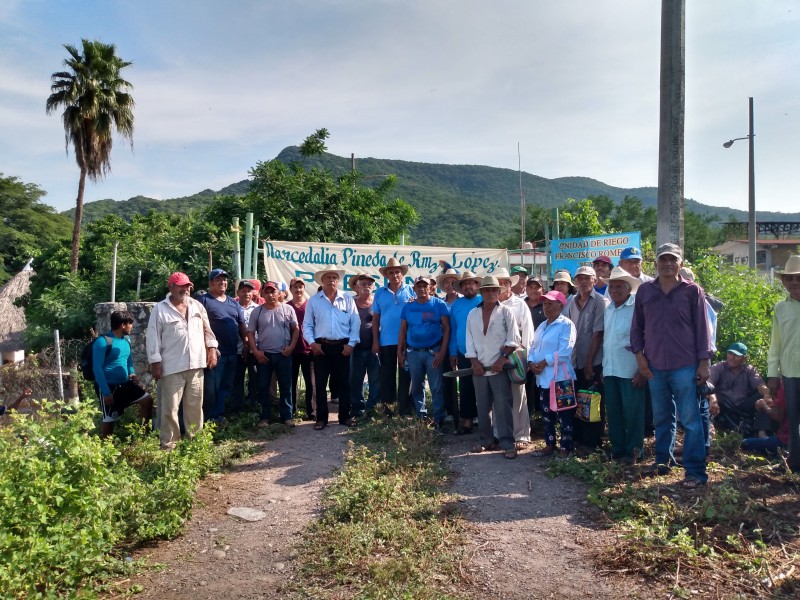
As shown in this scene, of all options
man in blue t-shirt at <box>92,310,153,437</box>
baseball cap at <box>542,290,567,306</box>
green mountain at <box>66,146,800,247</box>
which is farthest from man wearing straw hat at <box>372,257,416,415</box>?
green mountain at <box>66,146,800,247</box>

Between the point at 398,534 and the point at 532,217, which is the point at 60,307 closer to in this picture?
the point at 398,534

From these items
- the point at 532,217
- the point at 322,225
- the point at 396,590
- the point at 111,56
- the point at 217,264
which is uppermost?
the point at 111,56

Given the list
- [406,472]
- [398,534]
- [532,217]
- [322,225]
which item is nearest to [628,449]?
[406,472]

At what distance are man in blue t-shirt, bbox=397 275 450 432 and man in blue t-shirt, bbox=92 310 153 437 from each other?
8.91 ft

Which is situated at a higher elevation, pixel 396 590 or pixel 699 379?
pixel 699 379

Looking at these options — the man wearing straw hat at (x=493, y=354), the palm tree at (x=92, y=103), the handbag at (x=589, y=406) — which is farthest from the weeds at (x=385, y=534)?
the palm tree at (x=92, y=103)

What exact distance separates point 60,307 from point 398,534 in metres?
15.9

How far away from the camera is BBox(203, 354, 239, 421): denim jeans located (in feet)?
21.7

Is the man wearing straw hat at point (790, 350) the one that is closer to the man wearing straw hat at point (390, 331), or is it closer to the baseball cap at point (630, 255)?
the baseball cap at point (630, 255)

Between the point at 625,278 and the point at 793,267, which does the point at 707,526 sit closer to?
the point at 625,278

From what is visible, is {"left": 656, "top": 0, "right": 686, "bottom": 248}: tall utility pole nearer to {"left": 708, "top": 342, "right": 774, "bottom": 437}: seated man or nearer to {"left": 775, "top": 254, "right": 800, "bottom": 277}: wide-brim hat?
{"left": 708, "top": 342, "right": 774, "bottom": 437}: seated man

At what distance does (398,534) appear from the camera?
3.89 meters

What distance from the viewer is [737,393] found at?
616cm

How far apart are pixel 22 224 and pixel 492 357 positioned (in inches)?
1791
